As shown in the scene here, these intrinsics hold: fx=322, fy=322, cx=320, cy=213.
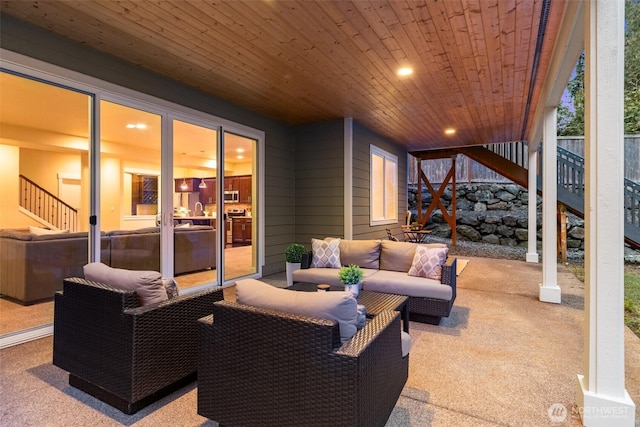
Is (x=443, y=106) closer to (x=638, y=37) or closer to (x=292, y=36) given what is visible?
(x=638, y=37)

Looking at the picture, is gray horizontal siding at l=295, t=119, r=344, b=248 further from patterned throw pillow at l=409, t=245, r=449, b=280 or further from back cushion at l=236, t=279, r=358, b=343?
back cushion at l=236, t=279, r=358, b=343

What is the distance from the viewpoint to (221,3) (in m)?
2.60

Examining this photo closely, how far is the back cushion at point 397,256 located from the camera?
13.2 feet

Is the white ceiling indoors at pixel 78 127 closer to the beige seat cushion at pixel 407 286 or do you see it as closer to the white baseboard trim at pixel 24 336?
the white baseboard trim at pixel 24 336

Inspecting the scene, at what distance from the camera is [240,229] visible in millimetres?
8273

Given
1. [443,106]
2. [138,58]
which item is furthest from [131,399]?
[443,106]

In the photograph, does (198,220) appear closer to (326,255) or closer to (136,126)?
(136,126)

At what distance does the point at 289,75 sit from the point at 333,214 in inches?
108

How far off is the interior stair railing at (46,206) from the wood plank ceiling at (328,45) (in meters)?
2.12

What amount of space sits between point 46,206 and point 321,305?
4.79 m

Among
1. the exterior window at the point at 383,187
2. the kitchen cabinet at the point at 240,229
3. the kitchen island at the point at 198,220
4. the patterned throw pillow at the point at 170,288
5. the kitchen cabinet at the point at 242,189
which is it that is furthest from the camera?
the kitchen cabinet at the point at 242,189

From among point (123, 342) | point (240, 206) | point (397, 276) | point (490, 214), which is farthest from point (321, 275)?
point (490, 214)

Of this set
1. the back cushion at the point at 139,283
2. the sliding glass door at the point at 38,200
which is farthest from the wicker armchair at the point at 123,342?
Answer: the sliding glass door at the point at 38,200

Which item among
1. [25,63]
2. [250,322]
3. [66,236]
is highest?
[25,63]
